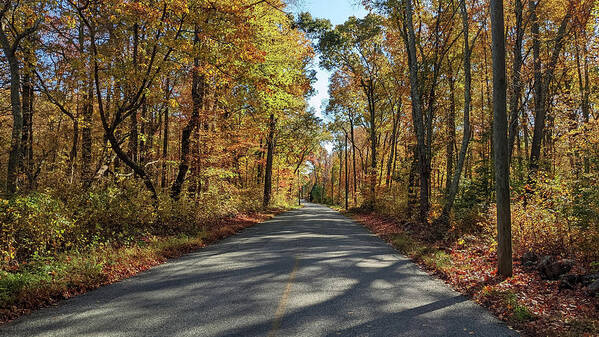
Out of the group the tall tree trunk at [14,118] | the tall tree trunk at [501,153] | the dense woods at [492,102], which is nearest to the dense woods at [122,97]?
the tall tree trunk at [14,118]

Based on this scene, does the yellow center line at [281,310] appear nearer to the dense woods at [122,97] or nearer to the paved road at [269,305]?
the paved road at [269,305]

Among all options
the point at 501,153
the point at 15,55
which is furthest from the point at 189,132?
the point at 501,153

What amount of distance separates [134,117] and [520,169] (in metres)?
17.0

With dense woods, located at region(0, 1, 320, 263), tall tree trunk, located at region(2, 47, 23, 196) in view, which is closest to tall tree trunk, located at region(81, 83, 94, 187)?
dense woods, located at region(0, 1, 320, 263)

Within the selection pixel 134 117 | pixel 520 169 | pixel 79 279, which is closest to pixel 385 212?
pixel 520 169

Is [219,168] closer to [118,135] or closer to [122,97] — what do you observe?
[118,135]

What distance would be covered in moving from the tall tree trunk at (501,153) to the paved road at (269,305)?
1501 mm

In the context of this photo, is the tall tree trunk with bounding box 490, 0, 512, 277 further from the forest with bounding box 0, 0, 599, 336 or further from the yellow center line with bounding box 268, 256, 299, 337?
the yellow center line with bounding box 268, 256, 299, 337

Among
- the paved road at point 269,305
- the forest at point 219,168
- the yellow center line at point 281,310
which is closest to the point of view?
the yellow center line at point 281,310

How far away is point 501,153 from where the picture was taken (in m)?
6.53

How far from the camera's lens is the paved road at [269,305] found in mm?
4121

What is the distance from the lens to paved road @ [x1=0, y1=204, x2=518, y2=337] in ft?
13.5

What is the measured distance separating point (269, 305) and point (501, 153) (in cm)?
534

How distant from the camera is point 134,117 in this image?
608 inches
